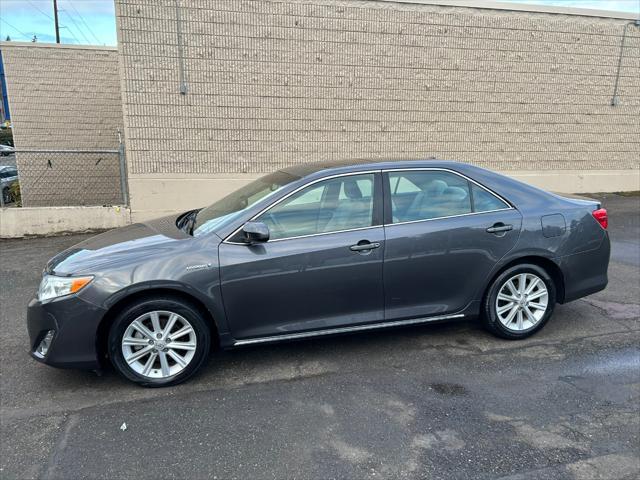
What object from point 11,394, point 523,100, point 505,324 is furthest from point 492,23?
point 11,394

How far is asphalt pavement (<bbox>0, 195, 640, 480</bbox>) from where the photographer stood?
273cm

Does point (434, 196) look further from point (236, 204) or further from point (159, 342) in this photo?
point (159, 342)

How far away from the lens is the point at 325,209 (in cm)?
385

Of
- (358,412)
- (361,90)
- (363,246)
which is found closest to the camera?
(358,412)

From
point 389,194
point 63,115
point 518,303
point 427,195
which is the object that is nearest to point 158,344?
point 389,194

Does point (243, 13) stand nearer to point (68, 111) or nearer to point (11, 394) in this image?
point (68, 111)

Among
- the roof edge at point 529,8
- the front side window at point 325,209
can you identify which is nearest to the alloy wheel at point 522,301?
the front side window at point 325,209

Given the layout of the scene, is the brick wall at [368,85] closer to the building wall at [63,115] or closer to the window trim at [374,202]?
the building wall at [63,115]

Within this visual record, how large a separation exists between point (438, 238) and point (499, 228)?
1.83ft

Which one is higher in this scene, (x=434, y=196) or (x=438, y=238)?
(x=434, y=196)

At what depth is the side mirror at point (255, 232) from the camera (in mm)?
3500

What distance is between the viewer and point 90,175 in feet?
38.1

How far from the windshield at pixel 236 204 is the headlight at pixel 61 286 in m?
0.84

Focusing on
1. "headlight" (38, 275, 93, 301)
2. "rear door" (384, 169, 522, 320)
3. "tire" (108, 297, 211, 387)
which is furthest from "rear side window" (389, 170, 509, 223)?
"headlight" (38, 275, 93, 301)
